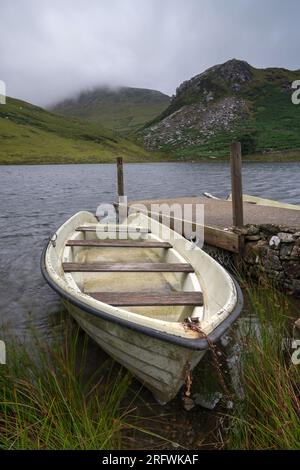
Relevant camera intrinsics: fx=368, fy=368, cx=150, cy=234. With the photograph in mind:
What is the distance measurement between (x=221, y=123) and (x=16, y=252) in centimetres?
12826

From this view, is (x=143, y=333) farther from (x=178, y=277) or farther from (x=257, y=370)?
(x=178, y=277)

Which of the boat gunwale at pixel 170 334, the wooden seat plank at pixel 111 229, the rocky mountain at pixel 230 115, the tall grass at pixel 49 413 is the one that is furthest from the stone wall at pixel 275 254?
the rocky mountain at pixel 230 115

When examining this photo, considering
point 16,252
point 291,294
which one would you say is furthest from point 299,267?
point 16,252

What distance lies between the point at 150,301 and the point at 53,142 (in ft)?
430

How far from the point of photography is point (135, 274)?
301 inches

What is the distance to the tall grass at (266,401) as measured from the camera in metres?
3.13

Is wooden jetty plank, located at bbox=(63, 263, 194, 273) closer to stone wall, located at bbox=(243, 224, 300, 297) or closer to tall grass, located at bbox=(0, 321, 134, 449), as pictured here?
stone wall, located at bbox=(243, 224, 300, 297)

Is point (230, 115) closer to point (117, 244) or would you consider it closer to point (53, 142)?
point (53, 142)

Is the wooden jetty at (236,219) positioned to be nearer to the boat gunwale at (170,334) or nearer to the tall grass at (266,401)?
the boat gunwale at (170,334)

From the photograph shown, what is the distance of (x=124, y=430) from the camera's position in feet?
13.4
